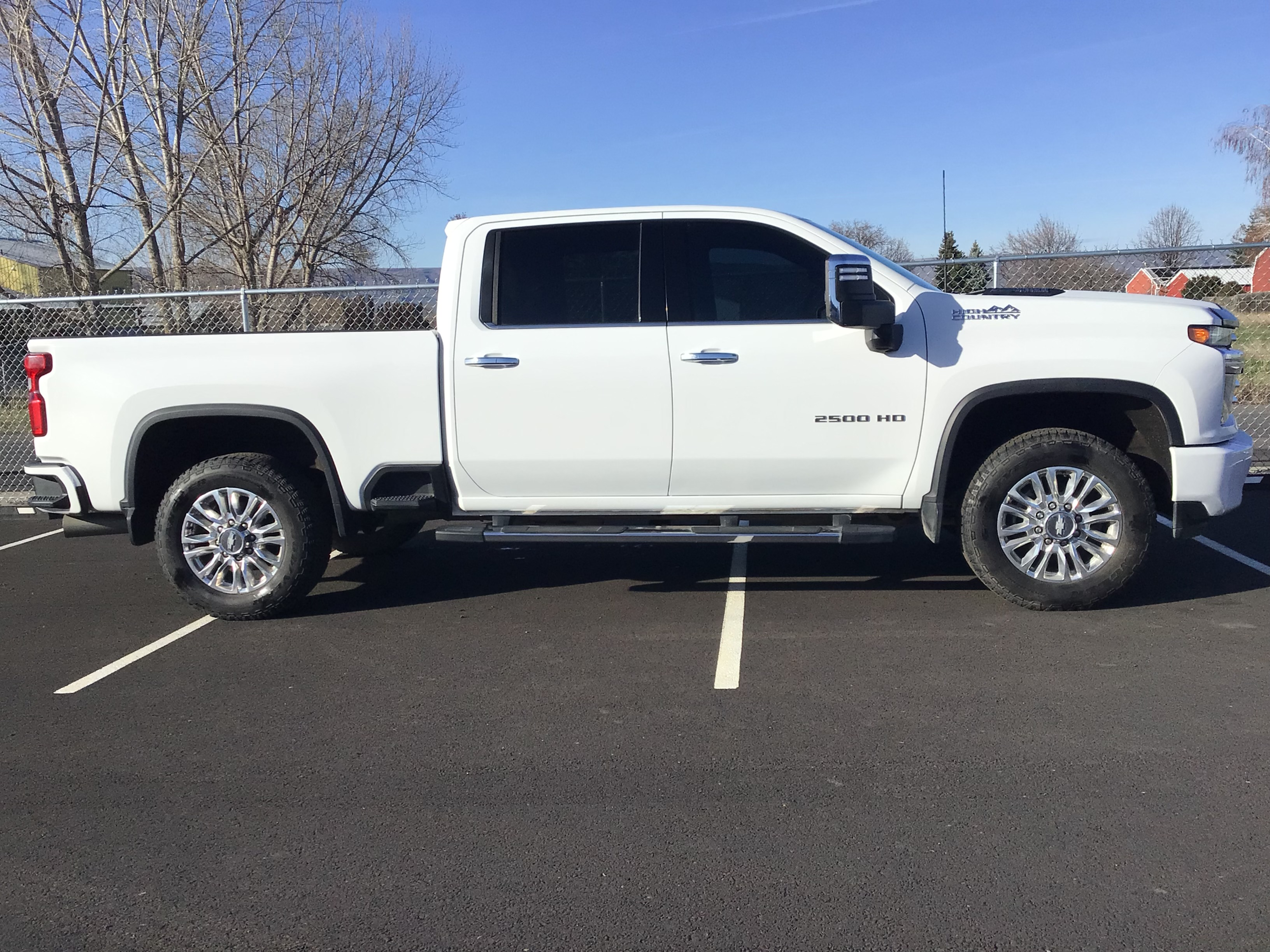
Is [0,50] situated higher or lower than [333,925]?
higher

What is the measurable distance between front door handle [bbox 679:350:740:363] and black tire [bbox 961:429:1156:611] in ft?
4.76

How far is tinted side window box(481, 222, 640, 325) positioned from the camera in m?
5.49

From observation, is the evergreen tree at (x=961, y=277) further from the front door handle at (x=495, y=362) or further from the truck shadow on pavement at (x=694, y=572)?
the front door handle at (x=495, y=362)

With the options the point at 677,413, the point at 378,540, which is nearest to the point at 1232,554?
the point at 677,413

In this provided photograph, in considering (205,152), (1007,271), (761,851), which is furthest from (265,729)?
(205,152)

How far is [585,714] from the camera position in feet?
13.9

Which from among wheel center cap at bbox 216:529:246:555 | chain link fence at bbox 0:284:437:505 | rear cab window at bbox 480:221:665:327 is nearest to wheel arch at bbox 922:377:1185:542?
rear cab window at bbox 480:221:665:327

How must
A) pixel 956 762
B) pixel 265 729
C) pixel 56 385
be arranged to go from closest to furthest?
1. pixel 956 762
2. pixel 265 729
3. pixel 56 385

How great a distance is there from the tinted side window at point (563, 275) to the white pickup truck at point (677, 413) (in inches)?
0.5

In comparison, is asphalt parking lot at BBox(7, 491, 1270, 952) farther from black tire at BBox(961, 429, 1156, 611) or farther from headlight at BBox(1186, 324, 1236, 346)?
headlight at BBox(1186, 324, 1236, 346)

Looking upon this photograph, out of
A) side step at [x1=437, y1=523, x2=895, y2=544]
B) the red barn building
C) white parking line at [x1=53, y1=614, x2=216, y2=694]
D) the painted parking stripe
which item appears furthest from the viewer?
the red barn building

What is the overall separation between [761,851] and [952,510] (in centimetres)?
303

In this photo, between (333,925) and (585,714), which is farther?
(585,714)

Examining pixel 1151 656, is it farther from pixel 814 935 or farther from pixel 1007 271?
pixel 1007 271
